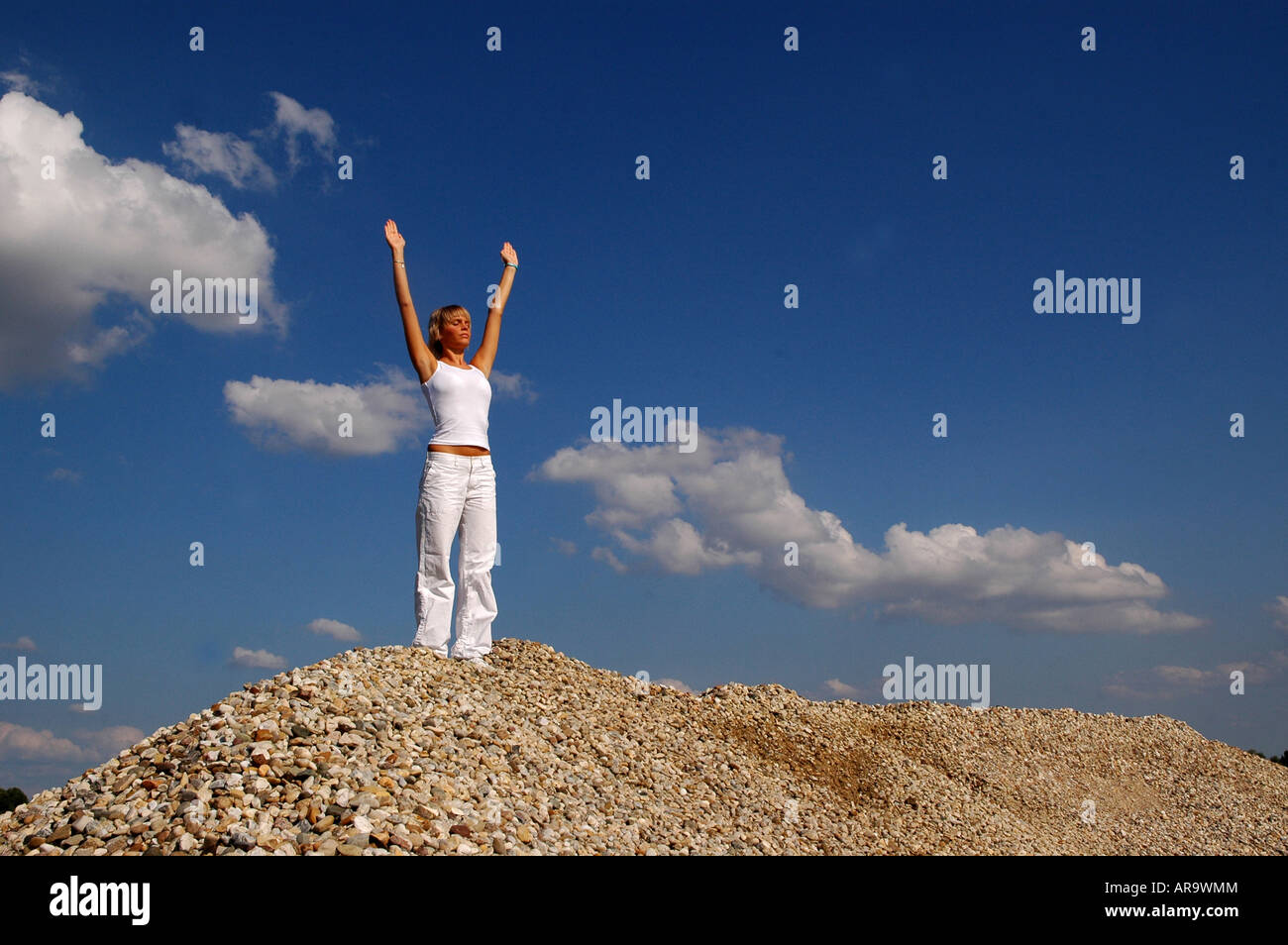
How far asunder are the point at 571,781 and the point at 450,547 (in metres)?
2.64

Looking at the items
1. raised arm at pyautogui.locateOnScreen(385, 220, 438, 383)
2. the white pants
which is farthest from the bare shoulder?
the white pants

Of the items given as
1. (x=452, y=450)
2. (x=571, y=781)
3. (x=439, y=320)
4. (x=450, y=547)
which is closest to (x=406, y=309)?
(x=439, y=320)

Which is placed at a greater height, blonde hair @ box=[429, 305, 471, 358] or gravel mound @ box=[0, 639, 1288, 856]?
blonde hair @ box=[429, 305, 471, 358]

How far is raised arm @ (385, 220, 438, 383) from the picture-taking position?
8.25 meters

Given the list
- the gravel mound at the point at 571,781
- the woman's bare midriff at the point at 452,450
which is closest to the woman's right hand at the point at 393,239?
the woman's bare midriff at the point at 452,450

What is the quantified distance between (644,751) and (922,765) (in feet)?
16.2

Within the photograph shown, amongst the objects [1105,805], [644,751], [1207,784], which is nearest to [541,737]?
[644,751]

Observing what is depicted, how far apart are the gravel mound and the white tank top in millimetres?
2219

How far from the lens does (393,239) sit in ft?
27.4

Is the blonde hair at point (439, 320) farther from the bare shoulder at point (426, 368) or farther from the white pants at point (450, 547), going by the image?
the white pants at point (450, 547)

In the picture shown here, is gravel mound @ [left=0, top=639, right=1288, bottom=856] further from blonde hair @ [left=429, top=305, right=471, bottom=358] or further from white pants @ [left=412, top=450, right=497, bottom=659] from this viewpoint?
blonde hair @ [left=429, top=305, right=471, bottom=358]

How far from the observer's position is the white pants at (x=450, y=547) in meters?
8.36

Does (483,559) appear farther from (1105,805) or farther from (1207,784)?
(1207,784)
